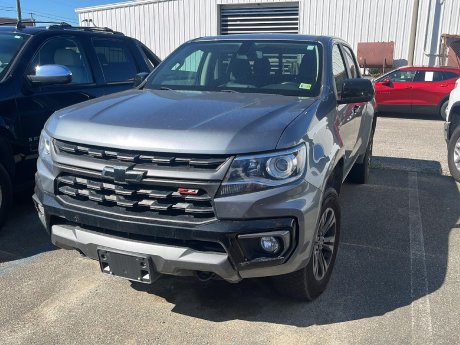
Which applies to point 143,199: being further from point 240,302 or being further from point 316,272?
point 316,272

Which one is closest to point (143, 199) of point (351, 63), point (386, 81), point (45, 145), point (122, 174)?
point (122, 174)

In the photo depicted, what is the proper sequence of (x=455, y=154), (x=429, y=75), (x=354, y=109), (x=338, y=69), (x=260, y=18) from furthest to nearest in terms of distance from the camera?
(x=260, y=18) → (x=429, y=75) → (x=455, y=154) → (x=354, y=109) → (x=338, y=69)

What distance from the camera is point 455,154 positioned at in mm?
6332

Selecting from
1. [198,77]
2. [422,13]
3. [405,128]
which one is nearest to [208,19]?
[422,13]

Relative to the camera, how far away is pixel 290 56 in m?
3.86

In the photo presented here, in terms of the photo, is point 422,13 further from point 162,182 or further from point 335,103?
point 162,182

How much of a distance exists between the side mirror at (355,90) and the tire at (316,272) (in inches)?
33.6

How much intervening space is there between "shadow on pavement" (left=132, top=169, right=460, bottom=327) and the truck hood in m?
1.23

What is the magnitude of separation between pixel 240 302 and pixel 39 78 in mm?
2908

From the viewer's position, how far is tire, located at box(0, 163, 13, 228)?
165 inches

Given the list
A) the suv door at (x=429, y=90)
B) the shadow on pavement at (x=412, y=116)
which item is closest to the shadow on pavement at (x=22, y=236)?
the suv door at (x=429, y=90)

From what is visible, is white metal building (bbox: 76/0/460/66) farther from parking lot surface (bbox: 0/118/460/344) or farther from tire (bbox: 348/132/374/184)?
parking lot surface (bbox: 0/118/460/344)

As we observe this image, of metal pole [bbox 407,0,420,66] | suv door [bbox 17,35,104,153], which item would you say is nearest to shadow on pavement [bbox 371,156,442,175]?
suv door [bbox 17,35,104,153]

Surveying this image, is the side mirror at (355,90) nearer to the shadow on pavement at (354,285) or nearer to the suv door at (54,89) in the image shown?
the shadow on pavement at (354,285)
